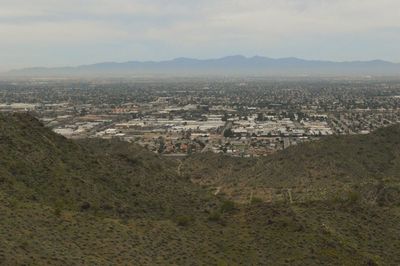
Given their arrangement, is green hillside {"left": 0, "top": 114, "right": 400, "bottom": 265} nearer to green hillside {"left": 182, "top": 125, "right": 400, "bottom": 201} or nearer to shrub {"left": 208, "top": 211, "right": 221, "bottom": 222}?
shrub {"left": 208, "top": 211, "right": 221, "bottom": 222}

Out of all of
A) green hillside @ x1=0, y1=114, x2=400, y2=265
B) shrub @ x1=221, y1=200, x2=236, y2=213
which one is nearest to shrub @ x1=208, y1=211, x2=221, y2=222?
green hillside @ x1=0, y1=114, x2=400, y2=265

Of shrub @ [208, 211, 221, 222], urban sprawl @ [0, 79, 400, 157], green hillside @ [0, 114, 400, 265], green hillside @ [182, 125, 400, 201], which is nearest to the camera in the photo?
green hillside @ [0, 114, 400, 265]

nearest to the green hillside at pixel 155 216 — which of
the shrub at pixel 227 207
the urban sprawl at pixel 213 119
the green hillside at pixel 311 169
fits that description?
the shrub at pixel 227 207

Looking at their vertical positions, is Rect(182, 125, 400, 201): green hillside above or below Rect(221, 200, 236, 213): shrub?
below

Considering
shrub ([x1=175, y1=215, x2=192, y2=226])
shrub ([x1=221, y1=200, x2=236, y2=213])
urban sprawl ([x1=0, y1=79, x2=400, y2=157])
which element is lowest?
urban sprawl ([x1=0, y1=79, x2=400, y2=157])

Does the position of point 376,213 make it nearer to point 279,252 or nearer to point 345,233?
point 345,233

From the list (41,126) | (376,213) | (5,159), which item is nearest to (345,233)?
(376,213)

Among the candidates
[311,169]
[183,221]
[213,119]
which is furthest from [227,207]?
[213,119]

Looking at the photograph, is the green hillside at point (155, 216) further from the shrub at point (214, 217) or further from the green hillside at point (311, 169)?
the green hillside at point (311, 169)
